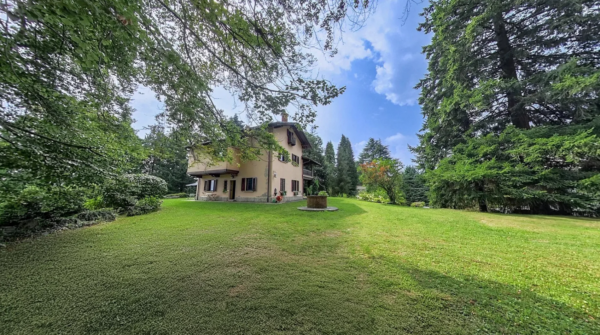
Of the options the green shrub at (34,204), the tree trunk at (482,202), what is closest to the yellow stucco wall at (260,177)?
the green shrub at (34,204)

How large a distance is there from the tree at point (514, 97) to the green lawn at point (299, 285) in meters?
5.72

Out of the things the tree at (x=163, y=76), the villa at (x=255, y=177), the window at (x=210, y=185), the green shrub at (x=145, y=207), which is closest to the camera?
the tree at (x=163, y=76)

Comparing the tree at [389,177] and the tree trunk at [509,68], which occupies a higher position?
the tree trunk at [509,68]

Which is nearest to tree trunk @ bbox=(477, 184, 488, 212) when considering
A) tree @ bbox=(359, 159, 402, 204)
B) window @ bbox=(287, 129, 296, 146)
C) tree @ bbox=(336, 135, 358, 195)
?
tree @ bbox=(359, 159, 402, 204)

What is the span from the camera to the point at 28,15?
1.48 metres

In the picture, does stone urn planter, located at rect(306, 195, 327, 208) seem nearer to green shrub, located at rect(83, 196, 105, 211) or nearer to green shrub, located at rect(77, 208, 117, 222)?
green shrub, located at rect(77, 208, 117, 222)

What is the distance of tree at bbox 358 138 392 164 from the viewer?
39.4 m

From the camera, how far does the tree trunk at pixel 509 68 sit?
1038 cm

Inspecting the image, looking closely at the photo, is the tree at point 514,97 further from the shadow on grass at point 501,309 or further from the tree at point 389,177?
the shadow on grass at point 501,309

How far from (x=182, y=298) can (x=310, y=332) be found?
169 centimetres

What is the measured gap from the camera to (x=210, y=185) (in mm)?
16969

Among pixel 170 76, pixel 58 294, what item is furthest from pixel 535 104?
pixel 58 294

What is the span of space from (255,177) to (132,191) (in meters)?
7.25

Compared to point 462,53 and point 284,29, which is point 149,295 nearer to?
point 284,29
